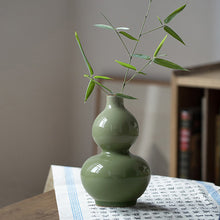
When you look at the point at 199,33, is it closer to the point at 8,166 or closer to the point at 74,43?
the point at 74,43

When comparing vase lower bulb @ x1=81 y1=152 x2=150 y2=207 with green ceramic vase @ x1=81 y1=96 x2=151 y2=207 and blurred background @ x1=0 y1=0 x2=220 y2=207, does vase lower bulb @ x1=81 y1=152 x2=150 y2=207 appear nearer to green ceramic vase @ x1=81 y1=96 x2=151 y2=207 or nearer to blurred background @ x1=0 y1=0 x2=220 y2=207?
green ceramic vase @ x1=81 y1=96 x2=151 y2=207

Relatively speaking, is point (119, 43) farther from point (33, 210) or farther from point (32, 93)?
point (33, 210)

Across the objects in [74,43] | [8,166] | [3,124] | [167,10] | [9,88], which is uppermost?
[167,10]

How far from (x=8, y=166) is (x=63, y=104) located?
0.43 metres

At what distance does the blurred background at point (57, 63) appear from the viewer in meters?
1.84

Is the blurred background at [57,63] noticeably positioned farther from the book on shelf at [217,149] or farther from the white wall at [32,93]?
the book on shelf at [217,149]

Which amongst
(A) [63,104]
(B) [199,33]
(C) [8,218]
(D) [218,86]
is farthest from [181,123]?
(C) [8,218]

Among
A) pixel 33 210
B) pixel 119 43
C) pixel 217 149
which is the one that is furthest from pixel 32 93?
pixel 33 210

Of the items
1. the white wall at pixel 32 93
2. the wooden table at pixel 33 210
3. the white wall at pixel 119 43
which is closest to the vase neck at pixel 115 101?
the wooden table at pixel 33 210

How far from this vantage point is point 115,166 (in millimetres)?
744

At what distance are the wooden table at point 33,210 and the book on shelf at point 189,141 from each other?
34.7 inches

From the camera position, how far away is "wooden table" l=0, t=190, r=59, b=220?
77cm

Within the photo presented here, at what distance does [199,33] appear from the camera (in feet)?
6.38

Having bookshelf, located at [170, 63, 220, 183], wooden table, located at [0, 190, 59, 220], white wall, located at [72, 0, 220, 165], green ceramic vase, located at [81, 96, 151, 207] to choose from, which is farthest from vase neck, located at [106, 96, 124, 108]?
white wall, located at [72, 0, 220, 165]
